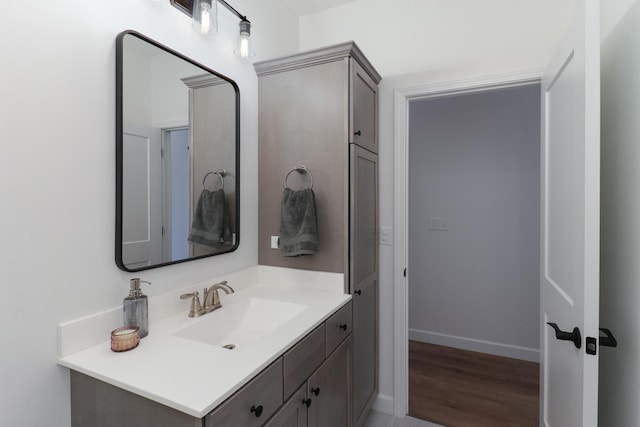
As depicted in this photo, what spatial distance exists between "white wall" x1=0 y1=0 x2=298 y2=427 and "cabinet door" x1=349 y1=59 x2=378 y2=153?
94 cm

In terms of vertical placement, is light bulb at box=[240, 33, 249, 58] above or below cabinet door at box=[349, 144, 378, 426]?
above

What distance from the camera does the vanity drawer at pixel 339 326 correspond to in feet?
4.62

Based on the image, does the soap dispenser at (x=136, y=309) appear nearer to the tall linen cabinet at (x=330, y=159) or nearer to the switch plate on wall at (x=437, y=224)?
the tall linen cabinet at (x=330, y=159)

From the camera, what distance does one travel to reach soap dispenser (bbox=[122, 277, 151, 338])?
3.60ft

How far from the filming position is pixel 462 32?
188cm

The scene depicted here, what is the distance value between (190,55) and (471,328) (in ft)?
9.71

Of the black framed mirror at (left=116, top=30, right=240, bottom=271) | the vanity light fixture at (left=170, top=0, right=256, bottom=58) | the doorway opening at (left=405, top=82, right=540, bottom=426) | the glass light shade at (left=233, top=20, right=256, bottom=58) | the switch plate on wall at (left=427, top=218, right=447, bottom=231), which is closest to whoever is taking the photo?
the black framed mirror at (left=116, top=30, right=240, bottom=271)

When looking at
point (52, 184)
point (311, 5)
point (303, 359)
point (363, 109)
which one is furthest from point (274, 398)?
point (311, 5)

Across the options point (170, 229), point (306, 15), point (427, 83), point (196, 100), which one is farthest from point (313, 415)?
point (306, 15)

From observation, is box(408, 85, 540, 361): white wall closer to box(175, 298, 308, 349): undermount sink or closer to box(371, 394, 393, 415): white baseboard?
box(371, 394, 393, 415): white baseboard

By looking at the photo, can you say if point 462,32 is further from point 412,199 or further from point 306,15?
point 412,199

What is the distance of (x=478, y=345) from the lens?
2.83 metres

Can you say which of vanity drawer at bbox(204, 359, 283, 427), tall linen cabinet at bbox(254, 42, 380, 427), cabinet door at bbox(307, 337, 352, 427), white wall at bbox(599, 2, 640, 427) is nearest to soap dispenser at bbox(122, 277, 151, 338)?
vanity drawer at bbox(204, 359, 283, 427)

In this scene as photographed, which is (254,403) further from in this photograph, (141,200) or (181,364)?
(141,200)
